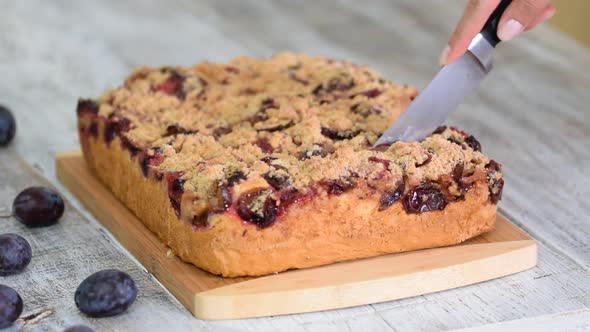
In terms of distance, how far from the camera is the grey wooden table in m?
2.34

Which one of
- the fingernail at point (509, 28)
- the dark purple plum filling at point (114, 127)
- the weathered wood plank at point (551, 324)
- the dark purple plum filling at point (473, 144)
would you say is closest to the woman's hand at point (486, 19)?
the fingernail at point (509, 28)

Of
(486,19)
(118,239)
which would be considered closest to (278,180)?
(118,239)

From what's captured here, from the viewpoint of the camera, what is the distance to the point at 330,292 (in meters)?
2.32

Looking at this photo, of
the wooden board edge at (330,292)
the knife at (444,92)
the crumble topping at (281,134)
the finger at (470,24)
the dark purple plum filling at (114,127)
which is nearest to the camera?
the wooden board edge at (330,292)

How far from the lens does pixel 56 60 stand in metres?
4.04

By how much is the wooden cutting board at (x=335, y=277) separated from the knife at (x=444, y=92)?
0.34 m

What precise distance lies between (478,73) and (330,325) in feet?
2.80

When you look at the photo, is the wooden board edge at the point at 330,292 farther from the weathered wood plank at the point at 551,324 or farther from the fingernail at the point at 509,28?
the fingernail at the point at 509,28

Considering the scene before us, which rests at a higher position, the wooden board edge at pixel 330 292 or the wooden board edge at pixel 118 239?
the wooden board edge at pixel 330 292

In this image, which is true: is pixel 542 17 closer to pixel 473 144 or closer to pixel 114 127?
pixel 473 144

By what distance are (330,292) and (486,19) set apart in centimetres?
84

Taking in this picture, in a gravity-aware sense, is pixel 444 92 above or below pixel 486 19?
below

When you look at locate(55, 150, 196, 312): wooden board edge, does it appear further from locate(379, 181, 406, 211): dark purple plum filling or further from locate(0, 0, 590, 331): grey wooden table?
locate(379, 181, 406, 211): dark purple plum filling

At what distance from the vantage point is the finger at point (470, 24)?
252 centimetres
